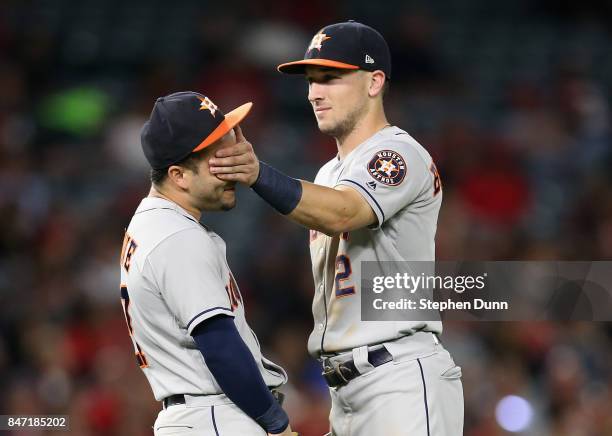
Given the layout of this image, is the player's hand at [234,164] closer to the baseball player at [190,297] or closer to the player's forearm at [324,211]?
the baseball player at [190,297]

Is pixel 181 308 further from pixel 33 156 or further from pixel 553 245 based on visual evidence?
pixel 33 156

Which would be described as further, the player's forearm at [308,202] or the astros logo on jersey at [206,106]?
the player's forearm at [308,202]

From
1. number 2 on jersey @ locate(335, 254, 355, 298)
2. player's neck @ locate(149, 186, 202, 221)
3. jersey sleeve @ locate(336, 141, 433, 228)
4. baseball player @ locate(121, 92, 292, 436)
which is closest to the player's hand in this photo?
baseball player @ locate(121, 92, 292, 436)

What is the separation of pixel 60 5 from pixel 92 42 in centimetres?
69

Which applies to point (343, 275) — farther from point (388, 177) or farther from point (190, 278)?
point (190, 278)

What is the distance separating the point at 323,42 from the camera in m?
3.27

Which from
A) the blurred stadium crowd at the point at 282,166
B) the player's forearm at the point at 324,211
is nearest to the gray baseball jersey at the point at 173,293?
the player's forearm at the point at 324,211

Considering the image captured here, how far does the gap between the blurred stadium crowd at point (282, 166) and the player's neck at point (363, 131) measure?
2232mm

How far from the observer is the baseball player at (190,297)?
2.58 metres

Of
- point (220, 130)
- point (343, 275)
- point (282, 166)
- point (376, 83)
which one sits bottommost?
point (343, 275)

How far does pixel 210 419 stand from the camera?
8.77 ft

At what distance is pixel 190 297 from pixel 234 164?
0.44 meters

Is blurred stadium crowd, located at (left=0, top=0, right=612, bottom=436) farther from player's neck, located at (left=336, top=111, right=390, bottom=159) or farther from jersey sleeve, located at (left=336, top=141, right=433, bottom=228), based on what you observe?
jersey sleeve, located at (left=336, top=141, right=433, bottom=228)

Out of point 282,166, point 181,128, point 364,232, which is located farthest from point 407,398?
point 282,166
